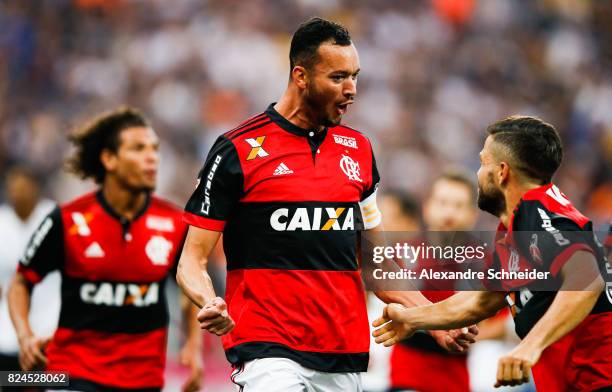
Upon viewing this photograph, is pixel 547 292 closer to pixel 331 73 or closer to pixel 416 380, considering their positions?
pixel 331 73

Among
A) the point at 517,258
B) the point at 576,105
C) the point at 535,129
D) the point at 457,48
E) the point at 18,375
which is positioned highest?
the point at 457,48

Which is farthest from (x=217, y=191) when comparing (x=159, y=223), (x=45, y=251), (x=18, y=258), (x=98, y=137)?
(x=18, y=258)

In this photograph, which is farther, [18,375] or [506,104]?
[506,104]

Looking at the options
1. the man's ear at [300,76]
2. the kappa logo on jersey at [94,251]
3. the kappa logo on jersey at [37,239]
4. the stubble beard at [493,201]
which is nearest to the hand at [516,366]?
the stubble beard at [493,201]

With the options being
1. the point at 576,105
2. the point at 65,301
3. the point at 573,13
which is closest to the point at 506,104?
the point at 576,105

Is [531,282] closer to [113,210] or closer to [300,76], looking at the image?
[300,76]

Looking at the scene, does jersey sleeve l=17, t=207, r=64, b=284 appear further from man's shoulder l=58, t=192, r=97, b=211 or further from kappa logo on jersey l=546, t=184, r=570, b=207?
kappa logo on jersey l=546, t=184, r=570, b=207

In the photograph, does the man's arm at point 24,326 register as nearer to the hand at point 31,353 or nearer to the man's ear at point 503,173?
the hand at point 31,353

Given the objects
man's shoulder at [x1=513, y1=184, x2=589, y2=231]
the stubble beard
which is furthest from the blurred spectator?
man's shoulder at [x1=513, y1=184, x2=589, y2=231]

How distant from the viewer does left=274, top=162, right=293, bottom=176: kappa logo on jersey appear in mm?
5276

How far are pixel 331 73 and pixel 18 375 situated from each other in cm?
372

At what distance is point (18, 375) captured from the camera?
7.57m

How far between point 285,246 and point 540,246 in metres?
1.31

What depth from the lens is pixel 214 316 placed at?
4.60 m
